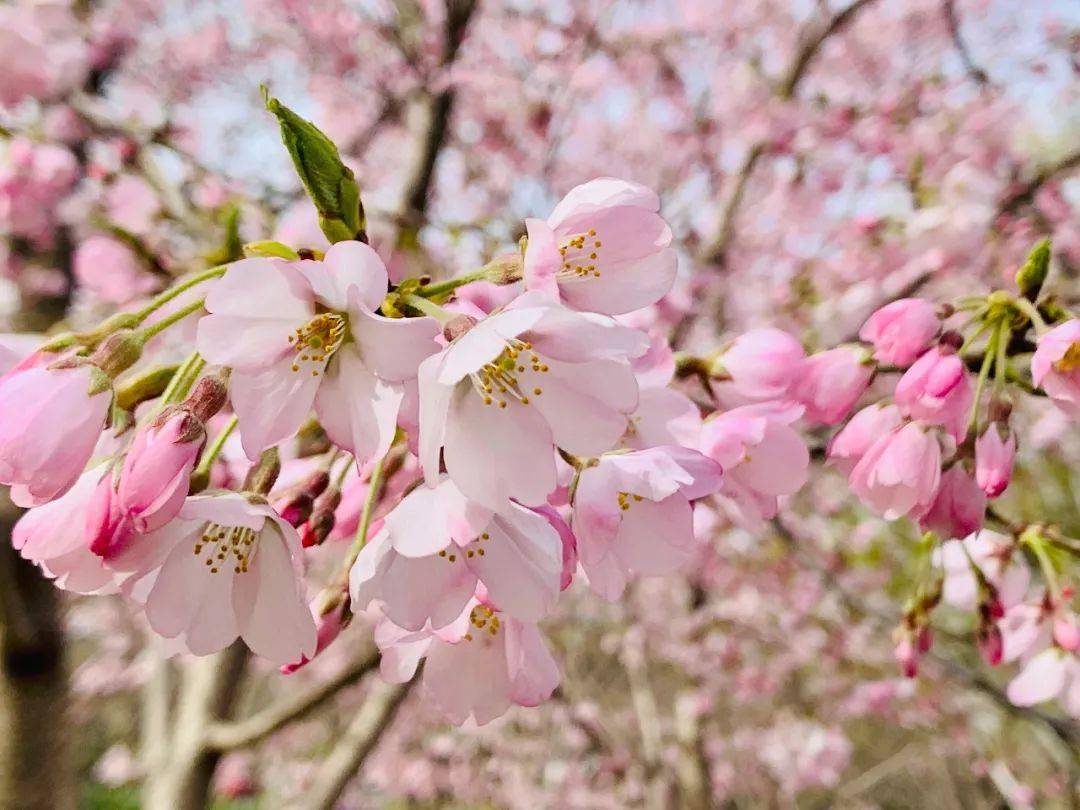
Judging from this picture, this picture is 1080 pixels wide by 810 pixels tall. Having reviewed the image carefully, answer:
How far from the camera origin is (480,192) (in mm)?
5684

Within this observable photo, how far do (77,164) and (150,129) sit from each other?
1.00m

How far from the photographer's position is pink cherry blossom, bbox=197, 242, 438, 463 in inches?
23.9

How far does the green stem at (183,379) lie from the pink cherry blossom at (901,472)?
0.70 m

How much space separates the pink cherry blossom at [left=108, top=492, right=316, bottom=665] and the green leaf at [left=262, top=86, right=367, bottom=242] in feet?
0.86

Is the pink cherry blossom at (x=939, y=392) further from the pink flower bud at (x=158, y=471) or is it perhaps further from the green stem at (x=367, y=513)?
the pink flower bud at (x=158, y=471)

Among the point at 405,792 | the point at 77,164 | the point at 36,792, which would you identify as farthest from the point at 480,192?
the point at 405,792

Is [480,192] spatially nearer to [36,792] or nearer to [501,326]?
[36,792]

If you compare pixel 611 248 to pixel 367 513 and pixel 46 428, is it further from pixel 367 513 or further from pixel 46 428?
pixel 46 428

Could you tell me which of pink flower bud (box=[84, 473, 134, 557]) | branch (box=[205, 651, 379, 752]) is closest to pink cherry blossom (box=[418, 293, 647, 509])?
pink flower bud (box=[84, 473, 134, 557])

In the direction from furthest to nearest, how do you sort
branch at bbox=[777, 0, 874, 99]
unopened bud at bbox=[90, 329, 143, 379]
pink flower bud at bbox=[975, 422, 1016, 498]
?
branch at bbox=[777, 0, 874, 99] < pink flower bud at bbox=[975, 422, 1016, 498] < unopened bud at bbox=[90, 329, 143, 379]

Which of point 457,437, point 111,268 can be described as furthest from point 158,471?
point 111,268

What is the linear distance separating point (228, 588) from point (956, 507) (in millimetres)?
746

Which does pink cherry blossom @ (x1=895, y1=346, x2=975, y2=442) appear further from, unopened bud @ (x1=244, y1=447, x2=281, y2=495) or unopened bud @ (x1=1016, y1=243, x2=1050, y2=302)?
unopened bud @ (x1=244, y1=447, x2=281, y2=495)

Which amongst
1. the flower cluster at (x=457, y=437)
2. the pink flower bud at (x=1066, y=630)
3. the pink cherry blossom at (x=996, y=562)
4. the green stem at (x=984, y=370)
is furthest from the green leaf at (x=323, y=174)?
the pink flower bud at (x=1066, y=630)
